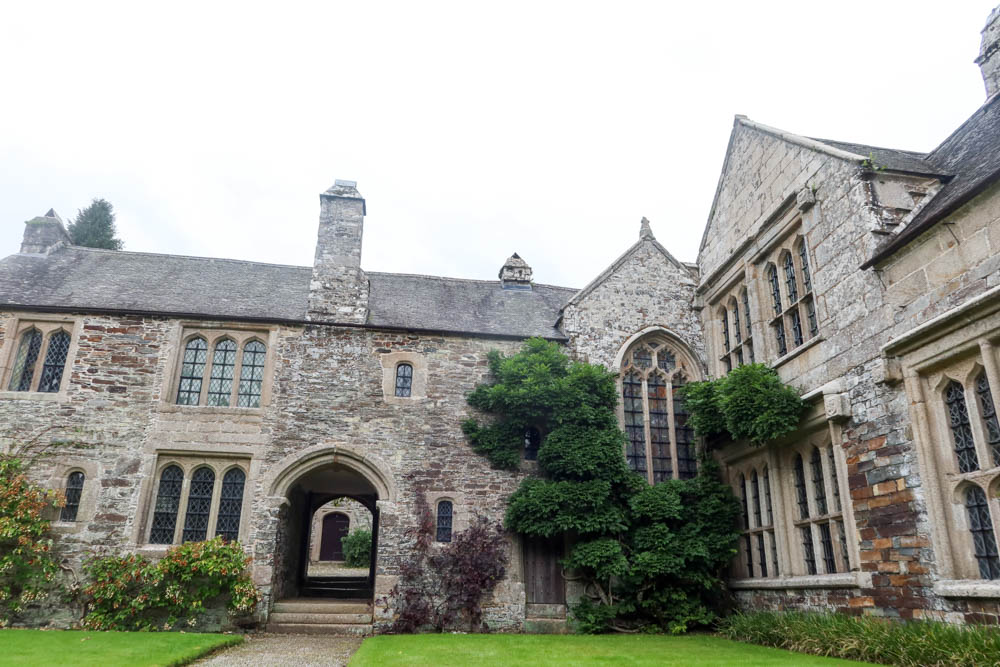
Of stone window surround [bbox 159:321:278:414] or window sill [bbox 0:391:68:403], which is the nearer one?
window sill [bbox 0:391:68:403]

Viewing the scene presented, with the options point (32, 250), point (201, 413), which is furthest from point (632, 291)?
point (32, 250)

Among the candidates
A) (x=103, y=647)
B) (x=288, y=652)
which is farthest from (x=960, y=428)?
(x=103, y=647)

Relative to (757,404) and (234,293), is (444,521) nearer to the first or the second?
(757,404)

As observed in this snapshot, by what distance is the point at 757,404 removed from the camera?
1139 cm

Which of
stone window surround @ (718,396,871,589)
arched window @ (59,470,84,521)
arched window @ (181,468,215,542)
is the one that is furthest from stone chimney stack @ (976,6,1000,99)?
arched window @ (59,470,84,521)

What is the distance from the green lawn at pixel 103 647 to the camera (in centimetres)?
854

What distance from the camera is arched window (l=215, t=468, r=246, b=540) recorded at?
1373 centimetres

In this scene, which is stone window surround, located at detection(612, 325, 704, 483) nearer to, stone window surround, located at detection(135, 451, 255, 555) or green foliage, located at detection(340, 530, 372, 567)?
stone window surround, located at detection(135, 451, 255, 555)

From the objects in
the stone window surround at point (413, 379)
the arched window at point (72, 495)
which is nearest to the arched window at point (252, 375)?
the stone window surround at point (413, 379)

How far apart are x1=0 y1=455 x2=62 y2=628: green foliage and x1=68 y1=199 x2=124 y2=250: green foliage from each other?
28.9 meters

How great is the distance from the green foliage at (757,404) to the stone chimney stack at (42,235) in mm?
16047

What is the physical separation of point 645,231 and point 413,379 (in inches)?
271

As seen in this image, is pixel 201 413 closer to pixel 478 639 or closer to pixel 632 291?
pixel 478 639

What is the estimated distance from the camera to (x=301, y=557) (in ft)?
56.3
